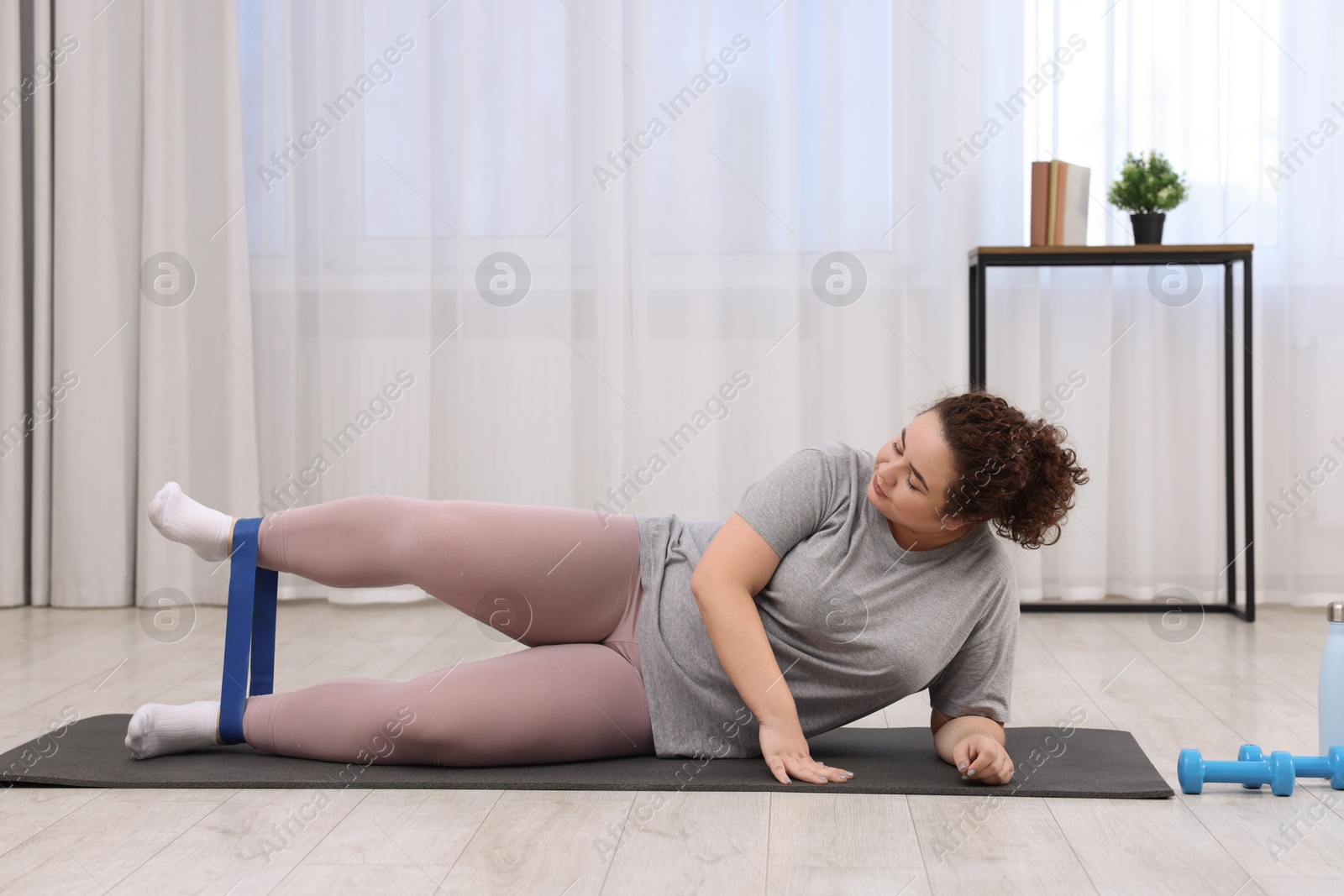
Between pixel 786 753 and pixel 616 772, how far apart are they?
Answer: 0.21 metres

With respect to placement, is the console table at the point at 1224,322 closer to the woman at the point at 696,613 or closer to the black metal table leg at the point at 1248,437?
the black metal table leg at the point at 1248,437

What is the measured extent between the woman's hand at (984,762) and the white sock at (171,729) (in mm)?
929

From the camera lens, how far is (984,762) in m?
1.35

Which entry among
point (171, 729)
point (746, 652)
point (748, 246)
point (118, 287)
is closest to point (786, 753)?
point (746, 652)

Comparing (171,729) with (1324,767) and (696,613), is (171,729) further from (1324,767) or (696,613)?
(1324,767)

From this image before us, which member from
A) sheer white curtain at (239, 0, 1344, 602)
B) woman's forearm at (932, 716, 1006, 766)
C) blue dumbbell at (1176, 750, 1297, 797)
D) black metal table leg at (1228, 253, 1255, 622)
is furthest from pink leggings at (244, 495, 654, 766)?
black metal table leg at (1228, 253, 1255, 622)

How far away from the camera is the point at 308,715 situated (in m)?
1.47

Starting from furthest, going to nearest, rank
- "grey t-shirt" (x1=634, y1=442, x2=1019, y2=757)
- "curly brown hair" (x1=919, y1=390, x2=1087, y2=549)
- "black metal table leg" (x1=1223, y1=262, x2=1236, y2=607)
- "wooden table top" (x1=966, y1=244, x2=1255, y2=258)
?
"black metal table leg" (x1=1223, y1=262, x2=1236, y2=607) < "wooden table top" (x1=966, y1=244, x2=1255, y2=258) < "grey t-shirt" (x1=634, y1=442, x2=1019, y2=757) < "curly brown hair" (x1=919, y1=390, x2=1087, y2=549)

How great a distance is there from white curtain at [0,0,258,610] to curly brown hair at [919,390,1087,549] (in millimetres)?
2087

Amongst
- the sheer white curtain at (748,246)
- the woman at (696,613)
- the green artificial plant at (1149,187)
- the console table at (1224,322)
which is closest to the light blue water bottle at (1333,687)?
the woman at (696,613)

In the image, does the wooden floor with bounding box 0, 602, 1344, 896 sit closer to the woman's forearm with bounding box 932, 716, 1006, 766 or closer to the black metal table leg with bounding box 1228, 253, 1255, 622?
the woman's forearm with bounding box 932, 716, 1006, 766

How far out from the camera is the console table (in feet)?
8.87

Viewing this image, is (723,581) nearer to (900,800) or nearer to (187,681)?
(900,800)

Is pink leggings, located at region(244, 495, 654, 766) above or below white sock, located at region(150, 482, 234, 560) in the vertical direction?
below
